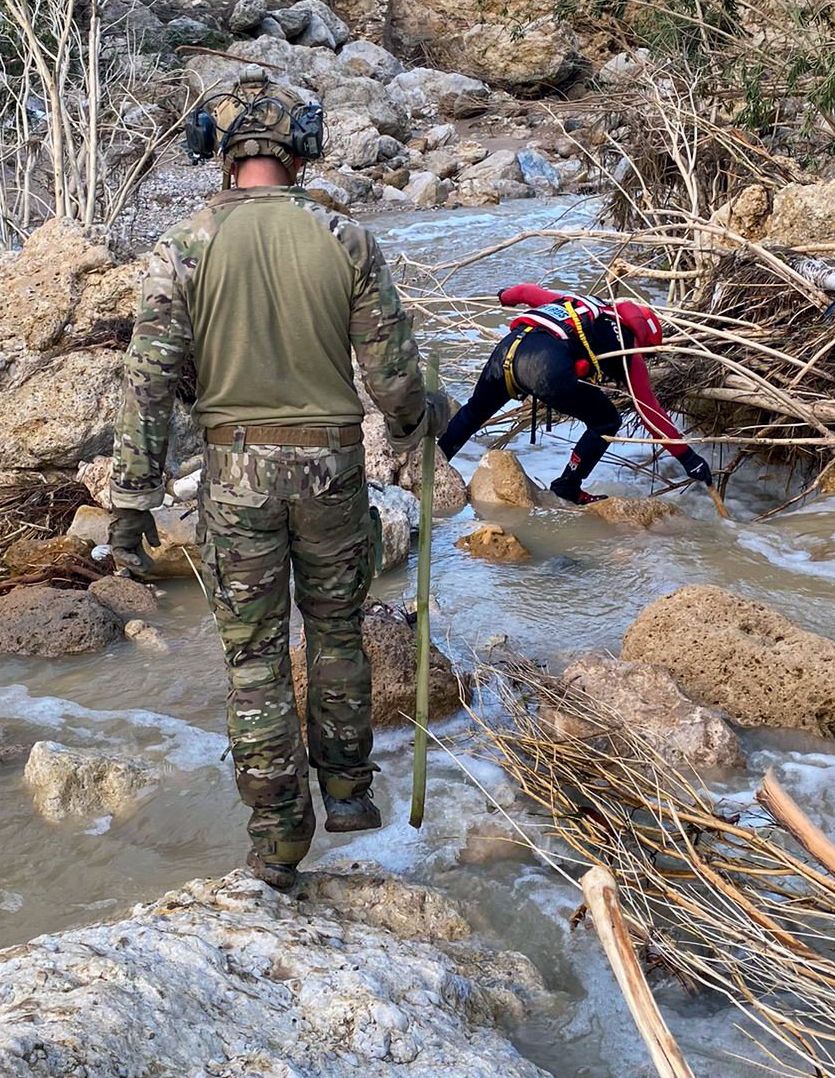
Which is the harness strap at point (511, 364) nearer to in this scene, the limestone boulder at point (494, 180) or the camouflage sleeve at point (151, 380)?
the camouflage sleeve at point (151, 380)

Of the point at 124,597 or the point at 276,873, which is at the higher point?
the point at 276,873

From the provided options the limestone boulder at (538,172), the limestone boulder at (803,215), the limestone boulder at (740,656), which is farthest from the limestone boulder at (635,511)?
the limestone boulder at (538,172)

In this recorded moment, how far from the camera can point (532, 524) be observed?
250 inches

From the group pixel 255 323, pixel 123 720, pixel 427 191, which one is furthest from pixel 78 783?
pixel 427 191

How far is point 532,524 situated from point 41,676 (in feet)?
9.65

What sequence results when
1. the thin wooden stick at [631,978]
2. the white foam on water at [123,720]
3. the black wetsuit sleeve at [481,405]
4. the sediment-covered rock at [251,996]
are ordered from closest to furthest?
the thin wooden stick at [631,978] → the sediment-covered rock at [251,996] → the white foam on water at [123,720] → the black wetsuit sleeve at [481,405]

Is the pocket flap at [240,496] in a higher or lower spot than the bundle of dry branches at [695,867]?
higher

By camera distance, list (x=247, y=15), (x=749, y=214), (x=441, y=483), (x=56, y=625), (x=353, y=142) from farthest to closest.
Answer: (x=247, y=15), (x=353, y=142), (x=749, y=214), (x=441, y=483), (x=56, y=625)

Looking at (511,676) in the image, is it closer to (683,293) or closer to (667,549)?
(667,549)

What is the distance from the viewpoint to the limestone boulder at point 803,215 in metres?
6.82

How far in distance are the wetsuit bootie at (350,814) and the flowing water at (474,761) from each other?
0.16 metres

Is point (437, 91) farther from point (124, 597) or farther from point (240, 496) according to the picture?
point (240, 496)

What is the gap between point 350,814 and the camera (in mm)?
3184

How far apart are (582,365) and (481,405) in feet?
2.18
